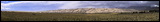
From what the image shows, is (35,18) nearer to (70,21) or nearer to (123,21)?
Answer: (70,21)

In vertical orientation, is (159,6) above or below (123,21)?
above

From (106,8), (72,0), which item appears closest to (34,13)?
(72,0)

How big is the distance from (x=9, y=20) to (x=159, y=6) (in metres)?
5.21

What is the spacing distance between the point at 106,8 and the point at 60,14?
1591 mm

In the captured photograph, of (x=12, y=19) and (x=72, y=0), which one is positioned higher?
(x=72, y=0)

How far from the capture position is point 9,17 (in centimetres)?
847

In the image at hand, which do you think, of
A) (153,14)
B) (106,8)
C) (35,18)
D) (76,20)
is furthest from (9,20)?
(153,14)

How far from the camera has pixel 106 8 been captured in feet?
27.1

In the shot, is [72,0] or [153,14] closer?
[72,0]

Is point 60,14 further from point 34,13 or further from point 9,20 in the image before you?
point 9,20

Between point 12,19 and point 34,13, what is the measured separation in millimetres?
831

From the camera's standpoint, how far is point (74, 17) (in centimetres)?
834

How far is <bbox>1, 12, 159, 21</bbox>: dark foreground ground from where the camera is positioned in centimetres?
834

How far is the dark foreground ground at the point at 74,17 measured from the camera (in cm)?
834
